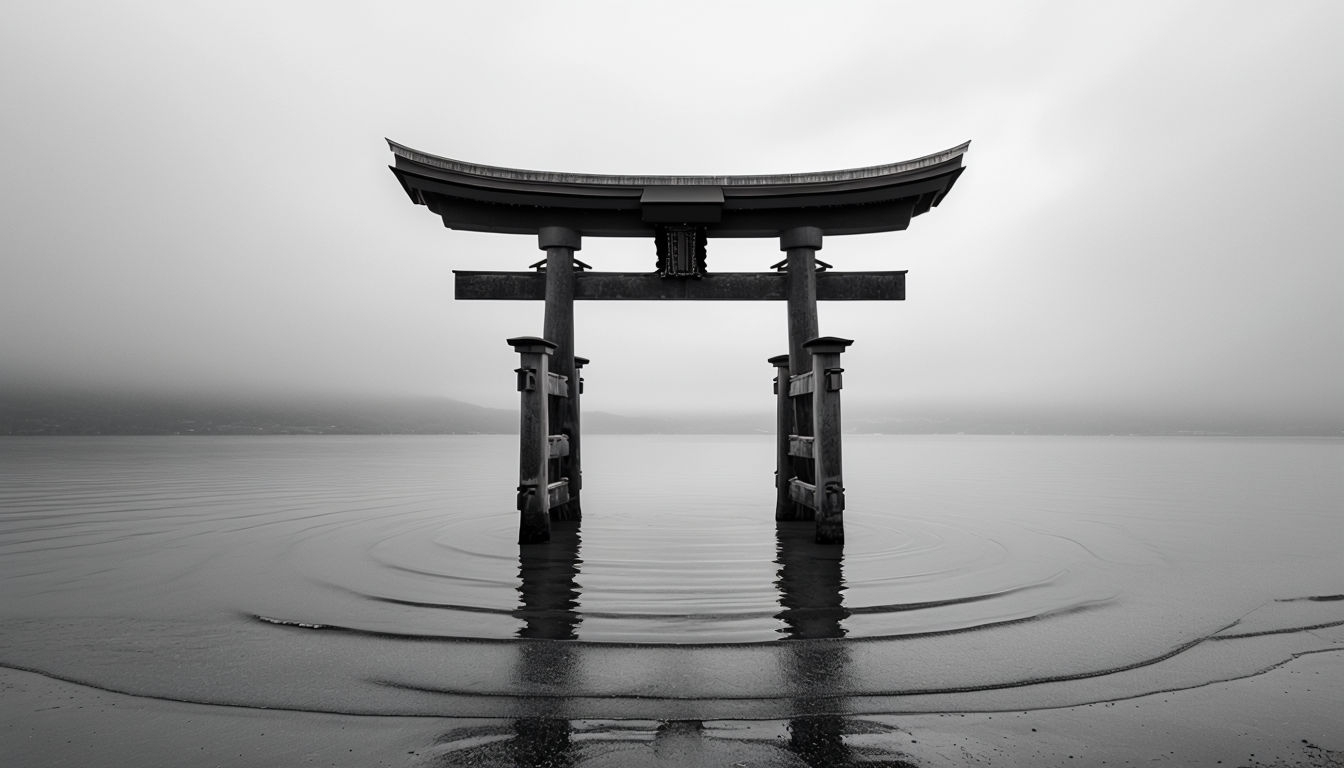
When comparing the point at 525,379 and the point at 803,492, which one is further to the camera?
the point at 803,492

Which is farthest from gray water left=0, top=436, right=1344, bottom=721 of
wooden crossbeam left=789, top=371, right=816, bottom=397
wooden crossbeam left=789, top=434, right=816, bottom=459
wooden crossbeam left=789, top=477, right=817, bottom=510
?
wooden crossbeam left=789, top=371, right=816, bottom=397

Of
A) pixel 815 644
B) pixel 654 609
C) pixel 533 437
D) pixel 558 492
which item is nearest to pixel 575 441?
pixel 558 492

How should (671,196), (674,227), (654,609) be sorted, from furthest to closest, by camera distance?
A: (674,227) → (671,196) → (654,609)

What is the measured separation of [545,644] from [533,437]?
4.35m

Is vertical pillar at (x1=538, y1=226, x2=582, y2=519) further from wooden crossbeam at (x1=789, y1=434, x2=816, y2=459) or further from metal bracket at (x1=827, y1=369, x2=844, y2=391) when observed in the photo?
metal bracket at (x1=827, y1=369, x2=844, y2=391)

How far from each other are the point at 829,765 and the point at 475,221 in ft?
31.3

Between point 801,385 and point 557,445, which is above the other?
point 801,385

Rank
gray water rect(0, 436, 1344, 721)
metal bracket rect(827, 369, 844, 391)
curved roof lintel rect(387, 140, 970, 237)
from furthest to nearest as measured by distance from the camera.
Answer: curved roof lintel rect(387, 140, 970, 237) → metal bracket rect(827, 369, 844, 391) → gray water rect(0, 436, 1344, 721)

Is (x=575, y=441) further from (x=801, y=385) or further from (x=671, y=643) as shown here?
(x=671, y=643)

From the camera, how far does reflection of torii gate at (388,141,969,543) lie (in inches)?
380

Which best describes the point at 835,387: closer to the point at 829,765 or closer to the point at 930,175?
the point at 930,175

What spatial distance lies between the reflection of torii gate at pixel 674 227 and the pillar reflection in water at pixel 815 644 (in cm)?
205

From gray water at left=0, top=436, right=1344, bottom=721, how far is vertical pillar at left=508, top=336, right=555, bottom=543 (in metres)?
0.47

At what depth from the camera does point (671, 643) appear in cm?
436
